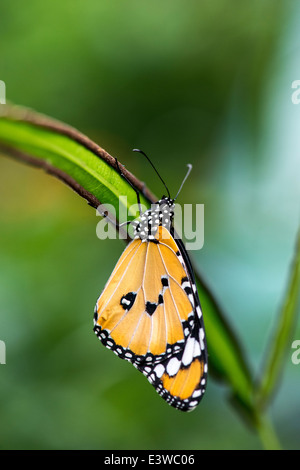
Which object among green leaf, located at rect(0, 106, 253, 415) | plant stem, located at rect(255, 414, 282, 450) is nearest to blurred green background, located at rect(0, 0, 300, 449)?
plant stem, located at rect(255, 414, 282, 450)

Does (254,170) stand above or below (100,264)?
above

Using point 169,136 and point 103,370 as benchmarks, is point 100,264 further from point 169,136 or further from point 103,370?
point 169,136

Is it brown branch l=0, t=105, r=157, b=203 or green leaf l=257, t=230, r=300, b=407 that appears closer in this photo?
brown branch l=0, t=105, r=157, b=203

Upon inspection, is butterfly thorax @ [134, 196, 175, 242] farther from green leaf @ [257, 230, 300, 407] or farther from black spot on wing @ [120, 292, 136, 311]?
green leaf @ [257, 230, 300, 407]

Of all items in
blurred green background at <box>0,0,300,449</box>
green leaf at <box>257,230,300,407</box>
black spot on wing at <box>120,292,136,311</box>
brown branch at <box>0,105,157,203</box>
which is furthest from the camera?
blurred green background at <box>0,0,300,449</box>

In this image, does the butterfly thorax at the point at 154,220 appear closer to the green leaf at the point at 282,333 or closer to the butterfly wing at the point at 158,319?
the butterfly wing at the point at 158,319
